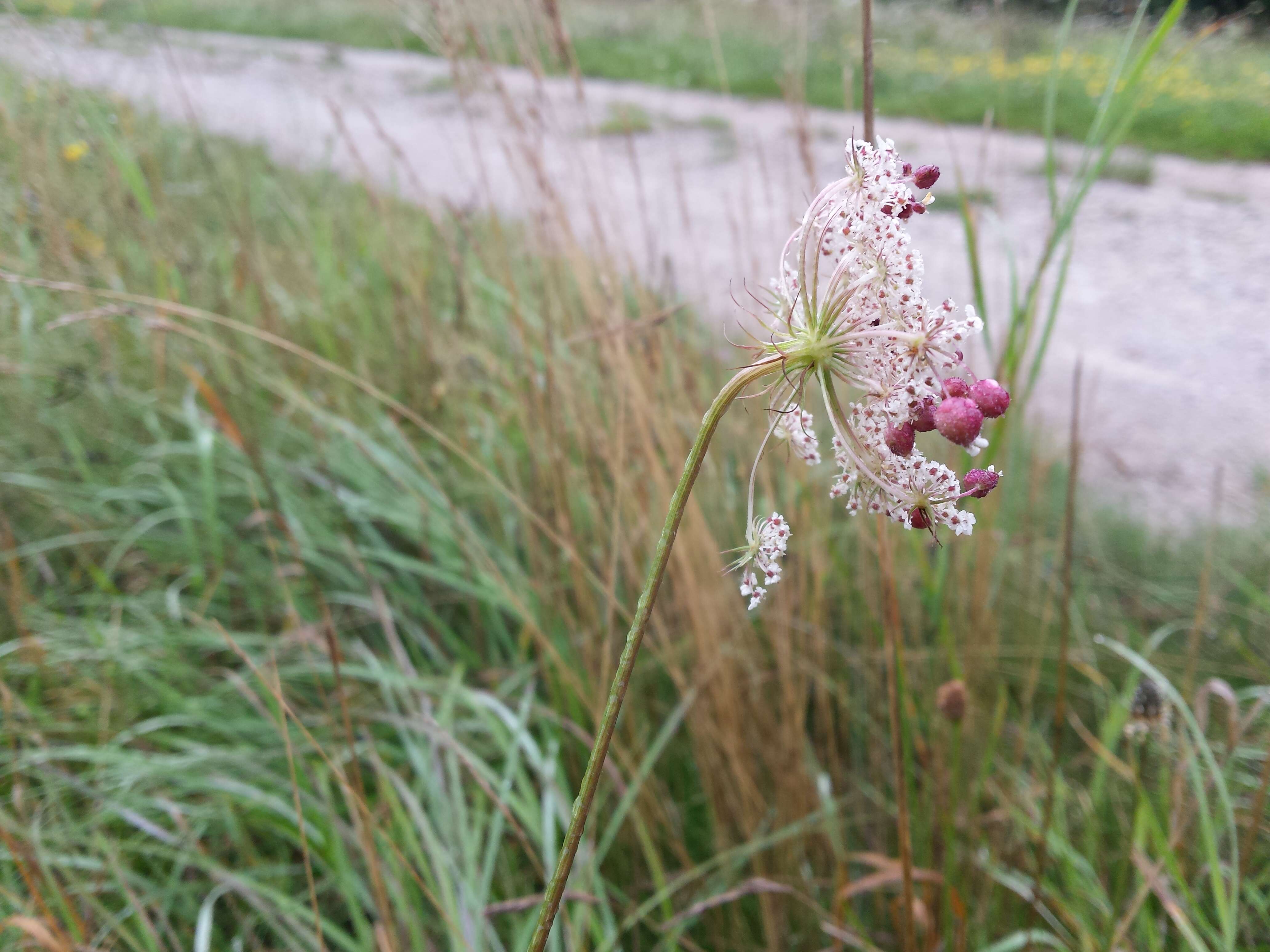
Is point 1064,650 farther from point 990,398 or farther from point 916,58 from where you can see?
point 916,58

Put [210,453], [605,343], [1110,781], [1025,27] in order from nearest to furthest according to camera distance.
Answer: [605,343]
[1110,781]
[210,453]
[1025,27]

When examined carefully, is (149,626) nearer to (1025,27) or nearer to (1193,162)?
(1193,162)

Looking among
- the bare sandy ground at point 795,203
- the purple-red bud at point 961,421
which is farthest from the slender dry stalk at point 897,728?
the bare sandy ground at point 795,203

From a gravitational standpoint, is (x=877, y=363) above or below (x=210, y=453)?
above

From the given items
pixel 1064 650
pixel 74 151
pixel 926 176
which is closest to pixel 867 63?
pixel 926 176

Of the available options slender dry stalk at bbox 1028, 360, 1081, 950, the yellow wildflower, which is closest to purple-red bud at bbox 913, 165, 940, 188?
slender dry stalk at bbox 1028, 360, 1081, 950

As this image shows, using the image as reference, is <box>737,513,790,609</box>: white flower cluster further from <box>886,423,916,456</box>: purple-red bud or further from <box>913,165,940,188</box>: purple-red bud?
<box>913,165,940,188</box>: purple-red bud

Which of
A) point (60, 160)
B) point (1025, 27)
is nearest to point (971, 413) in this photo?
point (60, 160)
